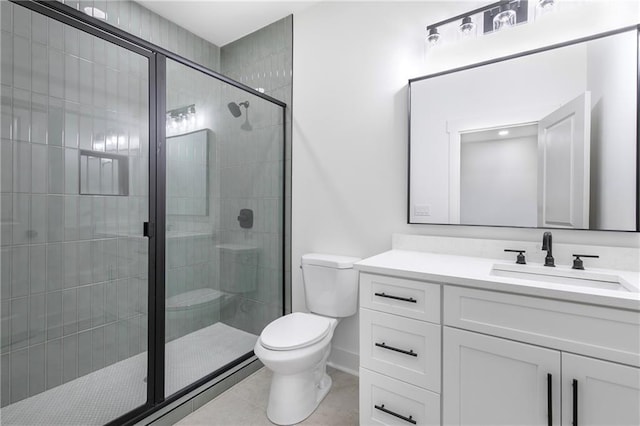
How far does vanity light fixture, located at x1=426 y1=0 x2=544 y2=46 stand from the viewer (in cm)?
147

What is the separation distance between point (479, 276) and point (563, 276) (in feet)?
1.49

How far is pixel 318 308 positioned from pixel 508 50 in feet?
5.69

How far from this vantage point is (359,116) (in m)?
1.97

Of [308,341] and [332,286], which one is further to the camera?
[332,286]

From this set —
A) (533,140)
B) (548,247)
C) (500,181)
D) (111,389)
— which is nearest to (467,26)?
(533,140)

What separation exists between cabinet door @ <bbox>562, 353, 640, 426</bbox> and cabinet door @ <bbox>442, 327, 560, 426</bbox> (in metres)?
0.03

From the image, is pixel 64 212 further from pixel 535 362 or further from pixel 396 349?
pixel 535 362

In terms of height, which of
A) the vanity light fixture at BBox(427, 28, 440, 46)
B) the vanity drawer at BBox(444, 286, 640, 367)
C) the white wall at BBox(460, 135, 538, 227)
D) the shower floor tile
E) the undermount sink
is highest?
the vanity light fixture at BBox(427, 28, 440, 46)

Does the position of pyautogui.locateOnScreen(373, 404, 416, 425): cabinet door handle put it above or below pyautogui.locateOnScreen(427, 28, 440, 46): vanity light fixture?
below

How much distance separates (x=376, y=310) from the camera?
1.31 metres

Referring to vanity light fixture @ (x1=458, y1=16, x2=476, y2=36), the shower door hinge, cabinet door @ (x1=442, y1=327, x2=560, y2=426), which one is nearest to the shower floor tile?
the shower door hinge

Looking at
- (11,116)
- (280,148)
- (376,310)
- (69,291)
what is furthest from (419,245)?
(11,116)

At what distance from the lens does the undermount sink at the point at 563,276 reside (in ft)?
3.86

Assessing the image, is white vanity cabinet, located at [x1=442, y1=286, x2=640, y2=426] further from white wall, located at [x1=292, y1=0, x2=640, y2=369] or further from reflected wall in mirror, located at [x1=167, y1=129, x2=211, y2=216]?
reflected wall in mirror, located at [x1=167, y1=129, x2=211, y2=216]
